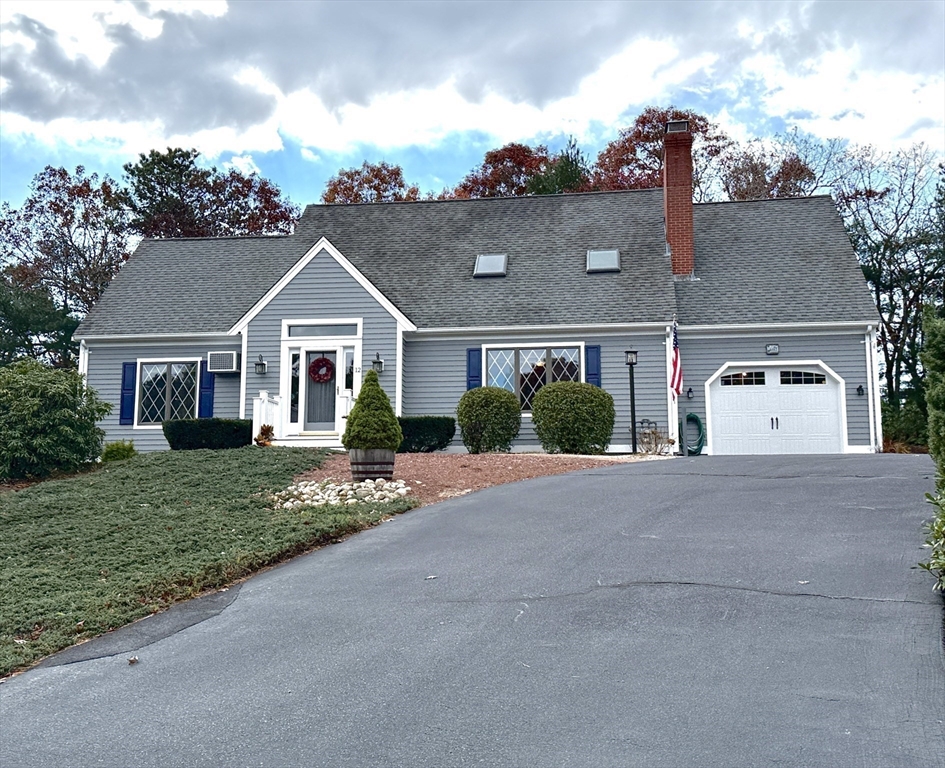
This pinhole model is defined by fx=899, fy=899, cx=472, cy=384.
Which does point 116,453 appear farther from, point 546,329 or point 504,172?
point 504,172

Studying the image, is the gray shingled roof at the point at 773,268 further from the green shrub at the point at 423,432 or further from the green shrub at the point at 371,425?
the green shrub at the point at 371,425

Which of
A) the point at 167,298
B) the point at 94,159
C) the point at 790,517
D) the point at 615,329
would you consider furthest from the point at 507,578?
the point at 94,159

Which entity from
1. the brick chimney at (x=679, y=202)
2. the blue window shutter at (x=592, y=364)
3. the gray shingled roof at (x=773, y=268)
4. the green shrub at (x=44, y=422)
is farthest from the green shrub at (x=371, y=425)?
the brick chimney at (x=679, y=202)

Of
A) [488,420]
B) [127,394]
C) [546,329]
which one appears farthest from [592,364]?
[127,394]

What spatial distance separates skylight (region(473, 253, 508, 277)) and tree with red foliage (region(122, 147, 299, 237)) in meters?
15.5

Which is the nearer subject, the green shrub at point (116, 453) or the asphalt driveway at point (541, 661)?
the asphalt driveway at point (541, 661)

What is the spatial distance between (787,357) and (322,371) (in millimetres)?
9605

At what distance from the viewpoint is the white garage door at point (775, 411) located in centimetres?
1852

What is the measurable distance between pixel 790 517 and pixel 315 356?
11831mm

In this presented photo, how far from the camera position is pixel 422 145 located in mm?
21562

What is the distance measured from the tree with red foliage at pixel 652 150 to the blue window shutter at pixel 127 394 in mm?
19448

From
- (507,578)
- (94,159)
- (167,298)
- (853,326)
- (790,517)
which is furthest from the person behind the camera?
(94,159)

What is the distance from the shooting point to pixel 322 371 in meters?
18.3

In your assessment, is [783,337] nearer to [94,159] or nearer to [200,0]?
[200,0]
